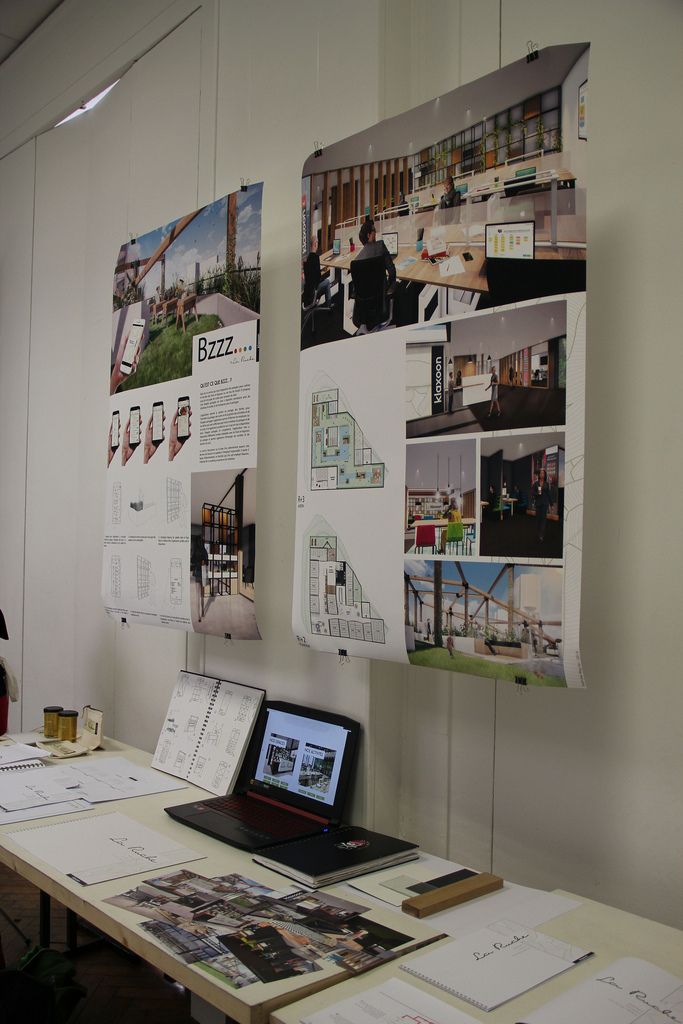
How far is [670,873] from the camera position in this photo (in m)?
1.73

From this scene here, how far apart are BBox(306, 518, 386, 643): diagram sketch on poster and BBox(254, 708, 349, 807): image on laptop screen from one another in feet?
1.03

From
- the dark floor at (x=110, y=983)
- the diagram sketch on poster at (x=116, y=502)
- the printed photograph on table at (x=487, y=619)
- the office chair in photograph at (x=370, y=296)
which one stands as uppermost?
the office chair in photograph at (x=370, y=296)

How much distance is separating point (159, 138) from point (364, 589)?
6.93 feet

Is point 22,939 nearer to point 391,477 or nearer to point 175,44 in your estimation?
point 391,477

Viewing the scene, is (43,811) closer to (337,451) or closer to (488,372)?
(337,451)

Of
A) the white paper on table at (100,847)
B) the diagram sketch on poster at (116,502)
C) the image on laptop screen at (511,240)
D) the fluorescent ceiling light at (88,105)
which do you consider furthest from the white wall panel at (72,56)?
the white paper on table at (100,847)

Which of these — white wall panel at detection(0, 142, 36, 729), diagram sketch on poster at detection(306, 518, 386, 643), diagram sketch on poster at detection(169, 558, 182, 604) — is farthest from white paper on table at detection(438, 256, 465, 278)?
white wall panel at detection(0, 142, 36, 729)

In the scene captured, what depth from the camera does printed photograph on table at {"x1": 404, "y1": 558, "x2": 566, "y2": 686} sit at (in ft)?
5.51

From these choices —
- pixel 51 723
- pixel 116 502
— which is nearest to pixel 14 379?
pixel 116 502

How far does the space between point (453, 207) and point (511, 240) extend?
201mm

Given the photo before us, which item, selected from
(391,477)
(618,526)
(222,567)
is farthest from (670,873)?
(222,567)

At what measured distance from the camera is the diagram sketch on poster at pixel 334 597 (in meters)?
2.05

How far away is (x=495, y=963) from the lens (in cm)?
145

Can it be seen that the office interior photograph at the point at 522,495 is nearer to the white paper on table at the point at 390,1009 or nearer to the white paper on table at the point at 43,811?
the white paper on table at the point at 390,1009
